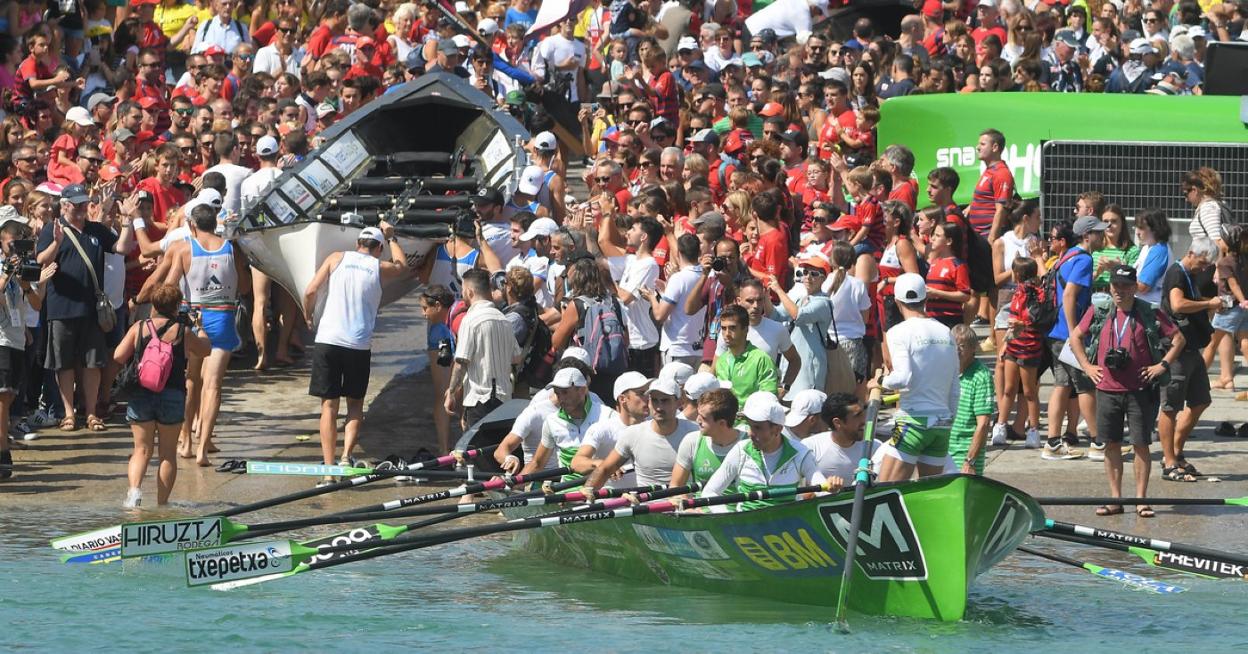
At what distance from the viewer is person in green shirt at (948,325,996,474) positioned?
1180 cm

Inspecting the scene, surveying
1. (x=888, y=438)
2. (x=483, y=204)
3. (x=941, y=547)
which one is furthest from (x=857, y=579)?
(x=483, y=204)

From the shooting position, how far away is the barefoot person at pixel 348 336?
14.0 metres

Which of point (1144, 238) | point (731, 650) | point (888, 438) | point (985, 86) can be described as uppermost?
point (985, 86)

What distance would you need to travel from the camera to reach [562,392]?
12109 mm

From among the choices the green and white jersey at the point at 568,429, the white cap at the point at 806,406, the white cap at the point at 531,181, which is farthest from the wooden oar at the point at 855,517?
the white cap at the point at 531,181

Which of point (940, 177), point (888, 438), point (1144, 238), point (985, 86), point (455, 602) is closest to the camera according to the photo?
point (455, 602)

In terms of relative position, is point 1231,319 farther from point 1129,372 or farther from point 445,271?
point 445,271

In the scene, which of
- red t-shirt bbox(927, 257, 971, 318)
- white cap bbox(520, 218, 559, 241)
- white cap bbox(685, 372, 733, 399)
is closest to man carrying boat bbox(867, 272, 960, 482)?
white cap bbox(685, 372, 733, 399)

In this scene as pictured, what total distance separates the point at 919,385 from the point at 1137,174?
244 inches

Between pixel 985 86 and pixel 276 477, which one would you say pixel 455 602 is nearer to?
Result: pixel 276 477

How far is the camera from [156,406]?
12836mm

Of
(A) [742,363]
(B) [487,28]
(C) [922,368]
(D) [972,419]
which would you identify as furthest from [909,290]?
(B) [487,28]

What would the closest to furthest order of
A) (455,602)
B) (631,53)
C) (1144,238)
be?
(455,602) < (1144,238) < (631,53)

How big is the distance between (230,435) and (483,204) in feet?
8.98
